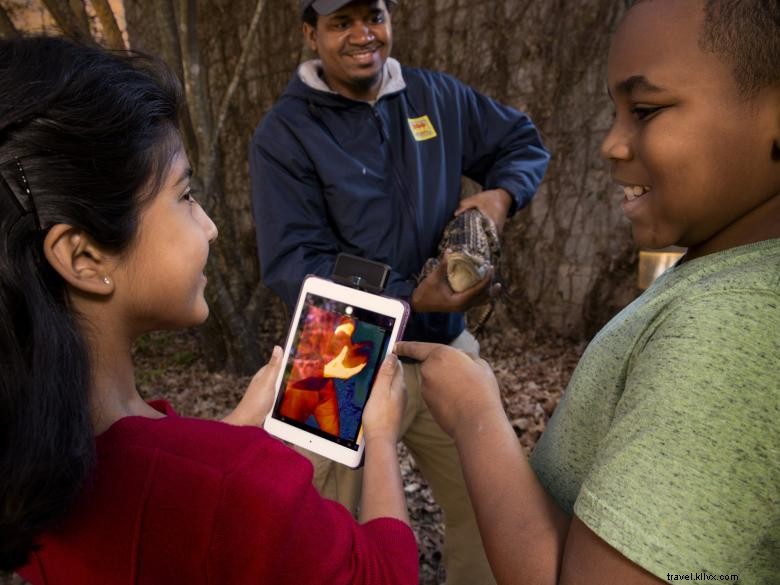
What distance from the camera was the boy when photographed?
74 centimetres

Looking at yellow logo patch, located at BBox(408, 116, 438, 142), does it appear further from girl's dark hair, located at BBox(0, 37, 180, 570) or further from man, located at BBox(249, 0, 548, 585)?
girl's dark hair, located at BBox(0, 37, 180, 570)

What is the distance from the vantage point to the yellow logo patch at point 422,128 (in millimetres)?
2541

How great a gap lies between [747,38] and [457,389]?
2.84 feet

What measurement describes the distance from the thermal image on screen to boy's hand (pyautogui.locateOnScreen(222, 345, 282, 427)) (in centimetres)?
8

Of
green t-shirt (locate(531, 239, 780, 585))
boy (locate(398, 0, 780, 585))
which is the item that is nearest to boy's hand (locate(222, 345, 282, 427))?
boy (locate(398, 0, 780, 585))

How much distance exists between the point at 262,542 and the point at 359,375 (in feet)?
2.72

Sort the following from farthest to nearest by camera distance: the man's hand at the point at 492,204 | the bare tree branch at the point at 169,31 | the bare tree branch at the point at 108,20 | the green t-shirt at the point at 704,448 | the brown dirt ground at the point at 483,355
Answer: the bare tree branch at the point at 169,31 → the bare tree branch at the point at 108,20 → the brown dirt ground at the point at 483,355 → the man's hand at the point at 492,204 → the green t-shirt at the point at 704,448

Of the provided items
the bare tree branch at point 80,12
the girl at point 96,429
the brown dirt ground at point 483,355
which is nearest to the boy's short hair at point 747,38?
the girl at point 96,429

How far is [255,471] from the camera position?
92 cm

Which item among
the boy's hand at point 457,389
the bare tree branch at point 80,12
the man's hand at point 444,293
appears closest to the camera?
the boy's hand at point 457,389

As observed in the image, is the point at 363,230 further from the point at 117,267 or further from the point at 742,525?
the point at 742,525

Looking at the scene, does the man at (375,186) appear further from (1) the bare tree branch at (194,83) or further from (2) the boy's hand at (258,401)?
(1) the bare tree branch at (194,83)

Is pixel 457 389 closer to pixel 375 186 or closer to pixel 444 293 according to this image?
pixel 444 293

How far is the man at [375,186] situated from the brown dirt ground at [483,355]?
83 cm
